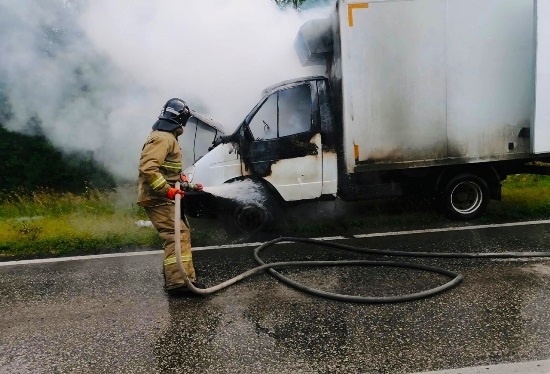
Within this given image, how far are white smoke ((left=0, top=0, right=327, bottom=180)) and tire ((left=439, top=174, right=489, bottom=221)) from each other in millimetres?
2703

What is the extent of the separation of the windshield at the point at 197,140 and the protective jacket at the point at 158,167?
2.53 meters

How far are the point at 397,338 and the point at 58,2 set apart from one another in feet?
28.9

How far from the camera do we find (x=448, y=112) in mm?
6742

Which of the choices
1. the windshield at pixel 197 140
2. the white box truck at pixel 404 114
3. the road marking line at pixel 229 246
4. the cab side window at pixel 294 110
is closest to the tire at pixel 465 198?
the white box truck at pixel 404 114

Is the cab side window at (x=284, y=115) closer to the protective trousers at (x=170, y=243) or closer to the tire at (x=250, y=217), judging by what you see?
the tire at (x=250, y=217)

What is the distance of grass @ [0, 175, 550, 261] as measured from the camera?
266 inches

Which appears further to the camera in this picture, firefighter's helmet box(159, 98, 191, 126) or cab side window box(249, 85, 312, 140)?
cab side window box(249, 85, 312, 140)

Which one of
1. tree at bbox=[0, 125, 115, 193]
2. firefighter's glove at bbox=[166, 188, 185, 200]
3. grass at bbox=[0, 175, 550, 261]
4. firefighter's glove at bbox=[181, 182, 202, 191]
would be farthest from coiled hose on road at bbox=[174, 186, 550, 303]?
tree at bbox=[0, 125, 115, 193]

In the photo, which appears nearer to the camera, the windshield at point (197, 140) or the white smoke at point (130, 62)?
the windshield at point (197, 140)

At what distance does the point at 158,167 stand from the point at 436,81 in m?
3.93

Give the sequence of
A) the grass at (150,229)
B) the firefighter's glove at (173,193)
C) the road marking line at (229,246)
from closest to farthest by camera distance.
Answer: the firefighter's glove at (173,193)
the road marking line at (229,246)
the grass at (150,229)

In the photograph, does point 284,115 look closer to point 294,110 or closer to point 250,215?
point 294,110

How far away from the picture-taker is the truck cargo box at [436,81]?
6.54 metres

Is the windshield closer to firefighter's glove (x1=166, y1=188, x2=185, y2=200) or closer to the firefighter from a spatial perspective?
the firefighter
